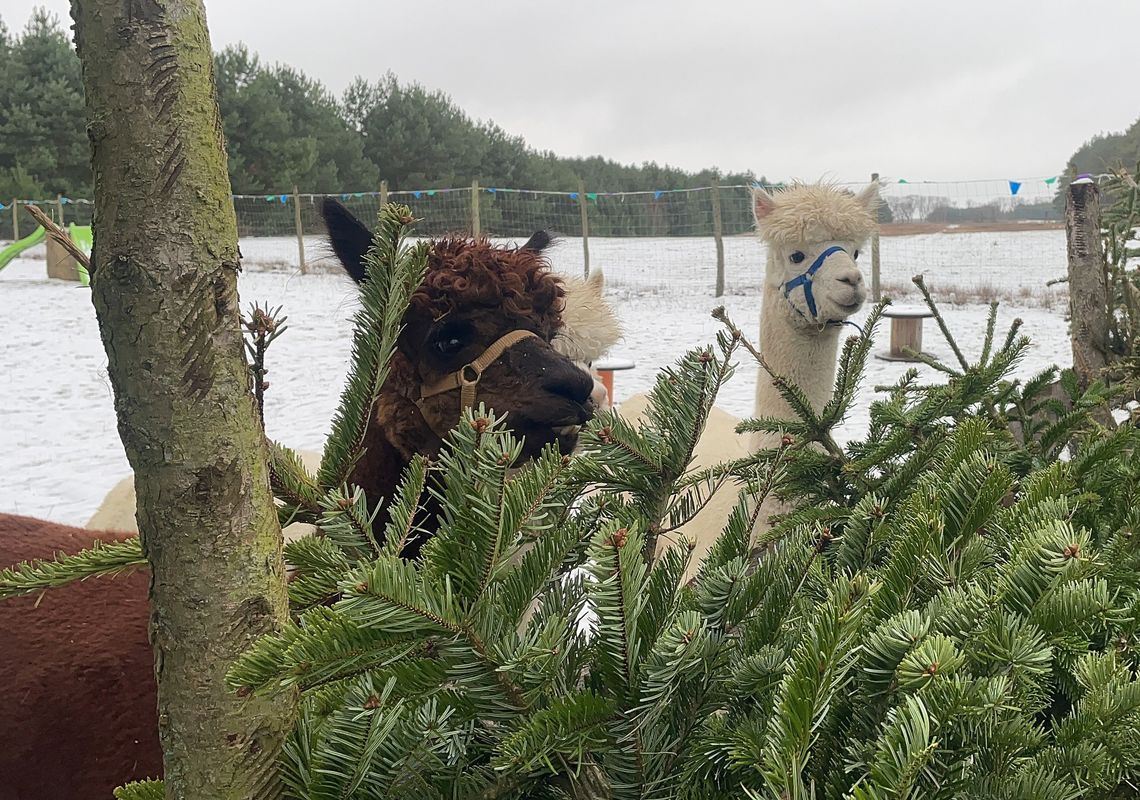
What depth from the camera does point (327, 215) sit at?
2088mm

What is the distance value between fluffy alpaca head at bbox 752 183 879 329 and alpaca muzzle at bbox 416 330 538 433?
193 centimetres

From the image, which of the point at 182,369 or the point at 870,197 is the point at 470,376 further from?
the point at 870,197

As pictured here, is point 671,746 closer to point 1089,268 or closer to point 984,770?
point 984,770

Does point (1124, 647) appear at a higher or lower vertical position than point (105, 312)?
lower

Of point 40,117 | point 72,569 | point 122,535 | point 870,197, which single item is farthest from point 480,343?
point 40,117

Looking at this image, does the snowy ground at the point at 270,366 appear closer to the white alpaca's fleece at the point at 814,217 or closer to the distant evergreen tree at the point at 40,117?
the white alpaca's fleece at the point at 814,217

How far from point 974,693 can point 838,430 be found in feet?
20.6

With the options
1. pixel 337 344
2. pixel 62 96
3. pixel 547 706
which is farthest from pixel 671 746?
pixel 62 96

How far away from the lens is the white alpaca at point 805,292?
3.61 meters

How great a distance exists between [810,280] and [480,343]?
2.07 metres

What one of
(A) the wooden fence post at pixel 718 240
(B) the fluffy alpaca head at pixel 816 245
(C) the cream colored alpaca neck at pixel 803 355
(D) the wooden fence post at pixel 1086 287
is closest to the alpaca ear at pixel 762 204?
(B) the fluffy alpaca head at pixel 816 245

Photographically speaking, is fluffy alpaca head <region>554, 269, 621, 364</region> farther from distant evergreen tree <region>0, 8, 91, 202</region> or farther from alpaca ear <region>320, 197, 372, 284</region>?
distant evergreen tree <region>0, 8, 91, 202</region>

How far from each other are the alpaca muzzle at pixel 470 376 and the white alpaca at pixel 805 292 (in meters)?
1.69

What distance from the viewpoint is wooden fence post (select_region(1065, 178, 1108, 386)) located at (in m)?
2.83
